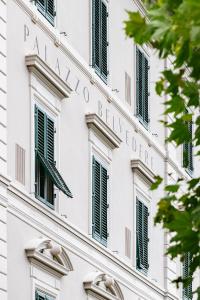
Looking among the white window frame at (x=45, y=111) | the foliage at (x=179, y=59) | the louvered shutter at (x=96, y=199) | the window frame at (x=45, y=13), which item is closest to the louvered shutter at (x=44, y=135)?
the white window frame at (x=45, y=111)

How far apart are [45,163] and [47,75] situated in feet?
4.97

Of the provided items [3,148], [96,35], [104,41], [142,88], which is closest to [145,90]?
[142,88]

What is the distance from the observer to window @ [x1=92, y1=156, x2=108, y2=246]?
2800 centimetres

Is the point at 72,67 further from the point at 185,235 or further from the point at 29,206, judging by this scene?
the point at 185,235

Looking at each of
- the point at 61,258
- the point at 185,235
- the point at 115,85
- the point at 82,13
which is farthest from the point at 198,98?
the point at 115,85

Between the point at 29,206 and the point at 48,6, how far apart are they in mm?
4052

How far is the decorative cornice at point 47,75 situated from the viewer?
24547 millimetres

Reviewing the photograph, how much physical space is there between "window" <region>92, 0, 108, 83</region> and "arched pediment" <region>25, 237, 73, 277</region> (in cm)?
472

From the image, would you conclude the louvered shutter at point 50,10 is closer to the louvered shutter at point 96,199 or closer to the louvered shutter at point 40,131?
the louvered shutter at point 40,131

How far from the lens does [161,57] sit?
1338 centimetres

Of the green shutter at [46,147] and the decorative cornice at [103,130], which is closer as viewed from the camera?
the green shutter at [46,147]

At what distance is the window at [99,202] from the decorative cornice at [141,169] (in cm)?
207

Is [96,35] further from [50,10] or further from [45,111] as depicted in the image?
[45,111]

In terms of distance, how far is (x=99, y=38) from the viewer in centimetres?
2938
